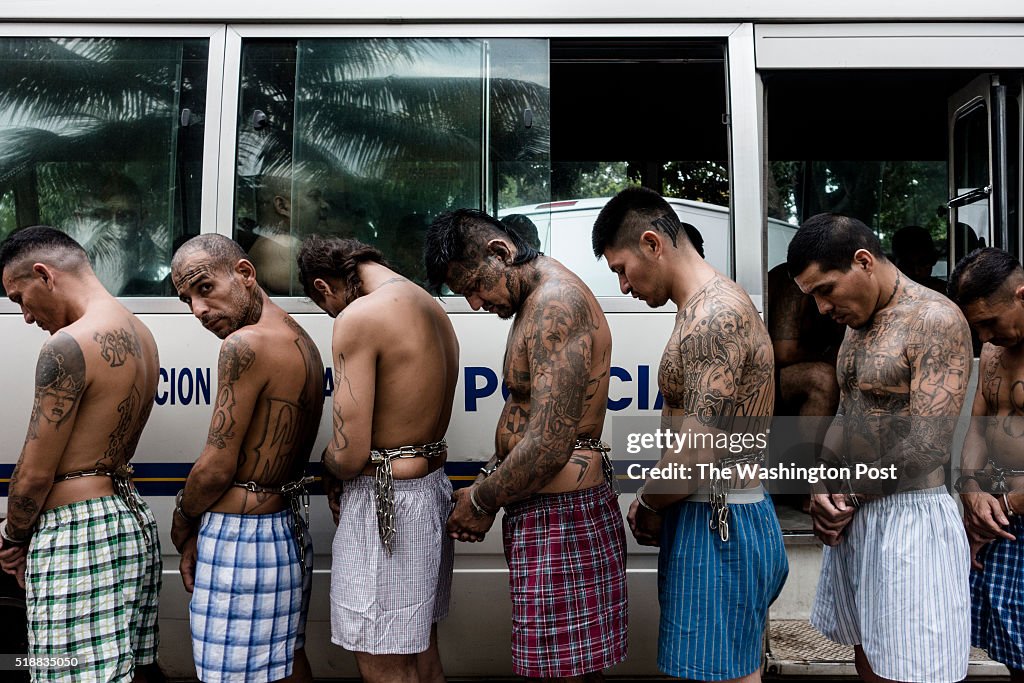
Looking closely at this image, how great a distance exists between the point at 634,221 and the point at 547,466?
851mm

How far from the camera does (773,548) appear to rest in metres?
2.45

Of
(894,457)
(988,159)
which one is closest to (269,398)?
(894,457)

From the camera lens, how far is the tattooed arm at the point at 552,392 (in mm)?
2402

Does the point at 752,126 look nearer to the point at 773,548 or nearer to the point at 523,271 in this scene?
the point at 523,271

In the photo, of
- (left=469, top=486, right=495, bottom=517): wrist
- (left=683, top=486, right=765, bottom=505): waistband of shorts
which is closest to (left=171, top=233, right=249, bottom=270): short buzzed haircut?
(left=469, top=486, right=495, bottom=517): wrist

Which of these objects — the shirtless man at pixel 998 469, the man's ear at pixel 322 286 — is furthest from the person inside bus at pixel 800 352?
the man's ear at pixel 322 286

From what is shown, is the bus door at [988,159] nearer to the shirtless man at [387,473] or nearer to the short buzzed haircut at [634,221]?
the short buzzed haircut at [634,221]

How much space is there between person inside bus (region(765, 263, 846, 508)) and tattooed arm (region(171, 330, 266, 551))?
335 cm

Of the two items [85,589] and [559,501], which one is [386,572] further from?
[85,589]

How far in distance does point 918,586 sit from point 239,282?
244cm

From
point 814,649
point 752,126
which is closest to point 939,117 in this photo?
point 752,126

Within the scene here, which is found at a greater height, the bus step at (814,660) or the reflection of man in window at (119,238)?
the reflection of man in window at (119,238)

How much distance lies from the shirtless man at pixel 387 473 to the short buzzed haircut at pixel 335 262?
0.02 metres

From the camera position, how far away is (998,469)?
2785mm
